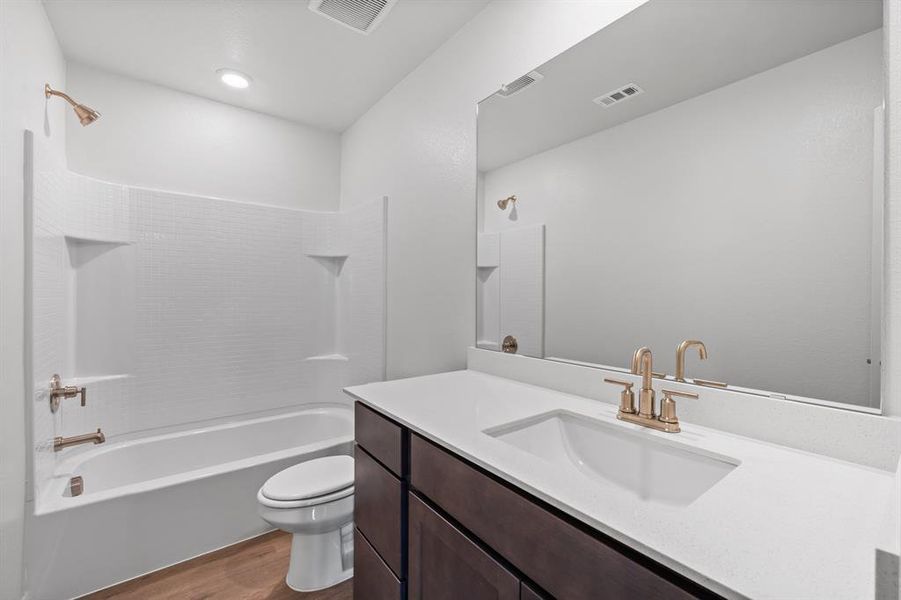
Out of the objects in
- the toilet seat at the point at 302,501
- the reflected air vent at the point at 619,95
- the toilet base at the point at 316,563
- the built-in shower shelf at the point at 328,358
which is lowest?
the toilet base at the point at 316,563

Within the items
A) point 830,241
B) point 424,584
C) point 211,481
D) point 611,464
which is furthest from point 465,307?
point 211,481

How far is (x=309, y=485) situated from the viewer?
5.78 feet

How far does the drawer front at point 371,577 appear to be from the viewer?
112 cm

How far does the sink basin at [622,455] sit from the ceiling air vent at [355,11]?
5.94 feet

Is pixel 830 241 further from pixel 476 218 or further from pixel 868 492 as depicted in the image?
pixel 476 218

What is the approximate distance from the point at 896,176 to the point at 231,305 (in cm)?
308

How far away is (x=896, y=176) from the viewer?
77cm

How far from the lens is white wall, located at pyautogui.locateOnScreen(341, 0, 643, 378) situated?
151 cm

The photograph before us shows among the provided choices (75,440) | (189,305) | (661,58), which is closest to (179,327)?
(189,305)

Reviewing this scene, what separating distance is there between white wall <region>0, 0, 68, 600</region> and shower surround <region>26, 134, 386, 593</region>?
101 millimetres

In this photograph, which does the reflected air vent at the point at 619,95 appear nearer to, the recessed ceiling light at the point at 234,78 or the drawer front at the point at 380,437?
the drawer front at the point at 380,437

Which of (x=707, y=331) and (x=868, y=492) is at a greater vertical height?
(x=707, y=331)

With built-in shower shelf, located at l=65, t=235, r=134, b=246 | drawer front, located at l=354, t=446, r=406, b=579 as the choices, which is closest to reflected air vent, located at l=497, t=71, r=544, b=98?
drawer front, located at l=354, t=446, r=406, b=579

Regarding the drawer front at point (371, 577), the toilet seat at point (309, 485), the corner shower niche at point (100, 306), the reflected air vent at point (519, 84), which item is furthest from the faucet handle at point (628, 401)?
the corner shower niche at point (100, 306)
